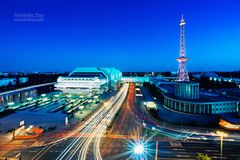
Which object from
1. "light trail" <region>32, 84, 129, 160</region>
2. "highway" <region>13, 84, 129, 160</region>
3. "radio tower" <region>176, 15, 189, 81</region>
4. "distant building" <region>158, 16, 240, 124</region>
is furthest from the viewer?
"radio tower" <region>176, 15, 189, 81</region>

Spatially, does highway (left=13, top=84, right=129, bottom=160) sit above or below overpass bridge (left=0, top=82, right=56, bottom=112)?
below

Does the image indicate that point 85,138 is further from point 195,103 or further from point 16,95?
point 16,95

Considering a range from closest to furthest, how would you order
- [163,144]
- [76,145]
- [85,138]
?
1. [76,145]
2. [163,144]
3. [85,138]

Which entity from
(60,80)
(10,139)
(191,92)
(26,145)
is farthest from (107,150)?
(60,80)

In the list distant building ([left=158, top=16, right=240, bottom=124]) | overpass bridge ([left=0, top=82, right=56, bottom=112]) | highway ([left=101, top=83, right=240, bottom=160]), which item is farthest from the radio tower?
overpass bridge ([left=0, top=82, right=56, bottom=112])

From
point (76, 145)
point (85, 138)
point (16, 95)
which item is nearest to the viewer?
point (76, 145)

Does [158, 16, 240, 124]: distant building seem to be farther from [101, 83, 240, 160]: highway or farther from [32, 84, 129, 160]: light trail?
[32, 84, 129, 160]: light trail

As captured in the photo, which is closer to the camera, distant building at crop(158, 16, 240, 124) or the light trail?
the light trail

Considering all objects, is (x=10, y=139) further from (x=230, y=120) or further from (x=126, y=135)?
(x=230, y=120)

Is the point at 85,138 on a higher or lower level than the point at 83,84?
lower

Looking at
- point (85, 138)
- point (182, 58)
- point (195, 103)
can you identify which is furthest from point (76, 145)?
point (182, 58)

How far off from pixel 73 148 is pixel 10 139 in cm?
1036

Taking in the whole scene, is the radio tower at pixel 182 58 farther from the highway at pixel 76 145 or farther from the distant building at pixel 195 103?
the highway at pixel 76 145

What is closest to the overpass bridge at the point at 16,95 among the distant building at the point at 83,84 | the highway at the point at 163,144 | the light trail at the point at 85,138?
the distant building at the point at 83,84
